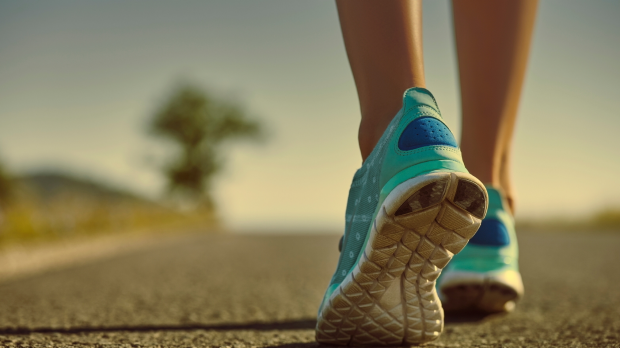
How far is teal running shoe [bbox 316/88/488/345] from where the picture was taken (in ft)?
2.64

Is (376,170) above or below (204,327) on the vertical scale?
above

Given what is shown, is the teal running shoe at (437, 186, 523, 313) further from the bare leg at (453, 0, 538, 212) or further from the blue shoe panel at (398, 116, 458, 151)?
the blue shoe panel at (398, 116, 458, 151)

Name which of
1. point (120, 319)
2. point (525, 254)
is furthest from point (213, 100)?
point (120, 319)

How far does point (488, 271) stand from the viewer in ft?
4.31

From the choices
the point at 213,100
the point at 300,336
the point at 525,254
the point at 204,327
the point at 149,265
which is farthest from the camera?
the point at 213,100

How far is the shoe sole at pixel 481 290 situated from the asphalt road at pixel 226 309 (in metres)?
0.04

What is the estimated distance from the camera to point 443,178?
0.77m

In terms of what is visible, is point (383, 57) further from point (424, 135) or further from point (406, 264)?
point (406, 264)

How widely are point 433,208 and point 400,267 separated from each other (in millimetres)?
144

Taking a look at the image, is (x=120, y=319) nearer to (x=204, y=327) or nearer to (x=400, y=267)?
(x=204, y=327)

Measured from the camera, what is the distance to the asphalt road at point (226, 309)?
1097 millimetres

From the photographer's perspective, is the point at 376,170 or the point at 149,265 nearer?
the point at 376,170

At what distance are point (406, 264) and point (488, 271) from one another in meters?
0.52

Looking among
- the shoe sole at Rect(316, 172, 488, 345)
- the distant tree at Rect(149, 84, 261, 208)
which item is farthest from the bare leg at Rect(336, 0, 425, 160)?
the distant tree at Rect(149, 84, 261, 208)
